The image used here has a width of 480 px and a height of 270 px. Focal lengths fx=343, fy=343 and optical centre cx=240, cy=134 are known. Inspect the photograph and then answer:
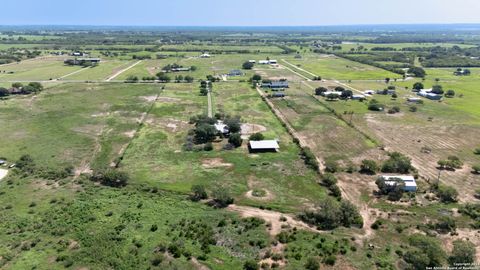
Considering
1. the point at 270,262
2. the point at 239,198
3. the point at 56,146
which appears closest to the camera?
the point at 270,262

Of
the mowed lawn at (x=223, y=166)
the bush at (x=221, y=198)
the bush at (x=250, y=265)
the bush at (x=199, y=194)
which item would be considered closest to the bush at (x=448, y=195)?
the mowed lawn at (x=223, y=166)

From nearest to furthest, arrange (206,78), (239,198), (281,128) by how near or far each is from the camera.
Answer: (239,198)
(281,128)
(206,78)

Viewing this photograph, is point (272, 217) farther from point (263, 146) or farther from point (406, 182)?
point (263, 146)

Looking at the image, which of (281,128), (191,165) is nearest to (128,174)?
(191,165)

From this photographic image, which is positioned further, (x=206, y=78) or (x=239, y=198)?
(x=206, y=78)

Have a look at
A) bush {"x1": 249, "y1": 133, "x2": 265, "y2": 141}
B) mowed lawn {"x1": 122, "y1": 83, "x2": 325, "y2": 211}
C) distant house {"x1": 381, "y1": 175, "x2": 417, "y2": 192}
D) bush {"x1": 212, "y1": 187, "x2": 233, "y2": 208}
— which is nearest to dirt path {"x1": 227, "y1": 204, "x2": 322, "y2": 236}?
bush {"x1": 212, "y1": 187, "x2": 233, "y2": 208}

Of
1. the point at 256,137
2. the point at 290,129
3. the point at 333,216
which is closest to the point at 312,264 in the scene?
the point at 333,216

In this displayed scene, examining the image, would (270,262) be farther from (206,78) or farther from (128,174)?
(206,78)

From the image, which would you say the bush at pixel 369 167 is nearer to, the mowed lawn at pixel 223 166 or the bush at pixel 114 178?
the mowed lawn at pixel 223 166
